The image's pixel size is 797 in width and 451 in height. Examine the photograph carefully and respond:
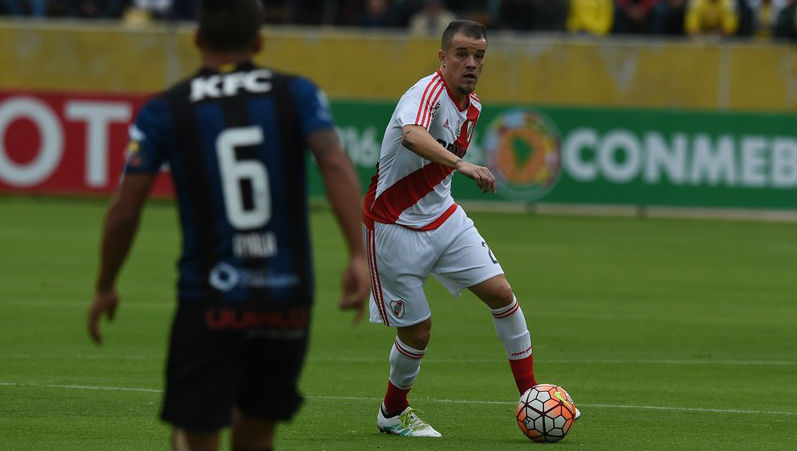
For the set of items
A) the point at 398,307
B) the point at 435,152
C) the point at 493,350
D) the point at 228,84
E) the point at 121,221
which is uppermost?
the point at 228,84

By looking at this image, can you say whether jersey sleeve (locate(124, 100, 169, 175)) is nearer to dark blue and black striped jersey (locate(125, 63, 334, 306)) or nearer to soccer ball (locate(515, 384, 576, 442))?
dark blue and black striped jersey (locate(125, 63, 334, 306))

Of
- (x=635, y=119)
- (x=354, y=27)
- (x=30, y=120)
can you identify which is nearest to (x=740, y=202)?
(x=635, y=119)

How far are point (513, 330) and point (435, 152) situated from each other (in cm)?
136

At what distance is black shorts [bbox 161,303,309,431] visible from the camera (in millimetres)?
5352

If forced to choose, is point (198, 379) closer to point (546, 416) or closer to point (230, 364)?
point (230, 364)

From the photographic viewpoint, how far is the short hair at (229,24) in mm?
5422

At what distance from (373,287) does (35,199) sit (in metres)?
18.1

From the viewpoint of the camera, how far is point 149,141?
5.47 meters

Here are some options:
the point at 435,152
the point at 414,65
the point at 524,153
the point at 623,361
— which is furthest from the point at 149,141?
the point at 414,65

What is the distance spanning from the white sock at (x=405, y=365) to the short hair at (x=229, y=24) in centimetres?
374

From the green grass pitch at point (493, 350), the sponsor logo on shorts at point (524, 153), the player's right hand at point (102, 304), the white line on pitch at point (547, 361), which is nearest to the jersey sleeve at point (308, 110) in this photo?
the player's right hand at point (102, 304)

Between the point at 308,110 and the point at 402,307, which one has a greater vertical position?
the point at 308,110

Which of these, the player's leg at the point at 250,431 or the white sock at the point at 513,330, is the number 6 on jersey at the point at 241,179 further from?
the white sock at the point at 513,330

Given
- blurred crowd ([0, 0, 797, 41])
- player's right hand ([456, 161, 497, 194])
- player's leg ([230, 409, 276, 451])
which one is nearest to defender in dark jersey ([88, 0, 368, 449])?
player's leg ([230, 409, 276, 451])
